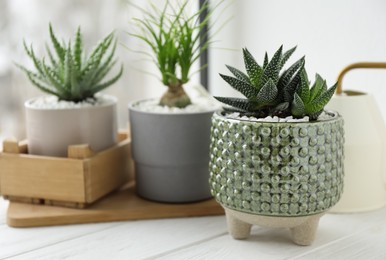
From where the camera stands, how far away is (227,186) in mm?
648

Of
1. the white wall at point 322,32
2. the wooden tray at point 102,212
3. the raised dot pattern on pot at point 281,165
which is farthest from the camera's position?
the white wall at point 322,32

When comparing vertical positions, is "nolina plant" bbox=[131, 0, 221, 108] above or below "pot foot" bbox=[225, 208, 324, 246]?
above

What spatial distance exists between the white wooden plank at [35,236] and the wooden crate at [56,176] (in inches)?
2.1

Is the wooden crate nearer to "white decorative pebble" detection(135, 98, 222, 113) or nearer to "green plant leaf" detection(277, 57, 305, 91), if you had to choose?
"white decorative pebble" detection(135, 98, 222, 113)

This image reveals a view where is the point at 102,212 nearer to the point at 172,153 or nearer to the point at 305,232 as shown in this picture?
the point at 172,153

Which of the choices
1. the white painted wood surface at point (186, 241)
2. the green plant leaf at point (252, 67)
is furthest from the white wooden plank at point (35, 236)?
the green plant leaf at point (252, 67)

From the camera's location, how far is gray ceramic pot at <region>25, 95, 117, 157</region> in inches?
31.5

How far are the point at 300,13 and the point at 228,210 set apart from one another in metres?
0.52

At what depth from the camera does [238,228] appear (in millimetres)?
688

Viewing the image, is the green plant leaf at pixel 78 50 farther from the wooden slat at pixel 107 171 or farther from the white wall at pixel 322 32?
the white wall at pixel 322 32

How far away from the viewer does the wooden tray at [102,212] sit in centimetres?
76

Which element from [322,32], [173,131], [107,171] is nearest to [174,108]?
[173,131]

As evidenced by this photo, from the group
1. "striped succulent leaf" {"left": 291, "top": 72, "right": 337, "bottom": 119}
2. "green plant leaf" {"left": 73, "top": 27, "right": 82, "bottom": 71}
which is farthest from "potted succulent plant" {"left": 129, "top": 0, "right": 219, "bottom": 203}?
"striped succulent leaf" {"left": 291, "top": 72, "right": 337, "bottom": 119}

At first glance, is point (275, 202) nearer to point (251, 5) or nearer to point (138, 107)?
point (138, 107)
